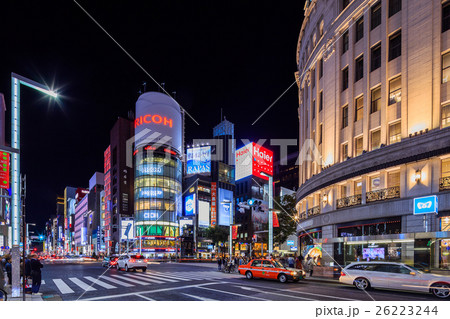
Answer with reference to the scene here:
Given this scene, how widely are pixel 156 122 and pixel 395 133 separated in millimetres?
81667

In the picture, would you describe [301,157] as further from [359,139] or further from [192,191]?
[192,191]

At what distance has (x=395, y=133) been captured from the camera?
911 inches

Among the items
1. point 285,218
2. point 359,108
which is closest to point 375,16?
point 359,108

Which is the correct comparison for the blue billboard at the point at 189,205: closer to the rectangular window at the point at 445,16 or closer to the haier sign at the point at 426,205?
the haier sign at the point at 426,205

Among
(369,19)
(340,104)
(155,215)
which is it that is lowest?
(155,215)

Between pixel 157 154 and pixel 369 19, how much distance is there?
79570 mm

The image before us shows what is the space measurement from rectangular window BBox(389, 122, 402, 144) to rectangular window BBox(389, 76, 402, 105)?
169 cm

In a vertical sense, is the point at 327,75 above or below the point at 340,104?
above

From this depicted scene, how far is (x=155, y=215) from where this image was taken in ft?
308

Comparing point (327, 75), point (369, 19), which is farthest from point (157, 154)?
point (369, 19)

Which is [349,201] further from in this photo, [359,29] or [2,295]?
[2,295]

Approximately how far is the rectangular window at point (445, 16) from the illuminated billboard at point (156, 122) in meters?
83.5

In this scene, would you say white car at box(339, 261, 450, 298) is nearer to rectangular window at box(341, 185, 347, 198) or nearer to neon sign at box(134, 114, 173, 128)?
rectangular window at box(341, 185, 347, 198)

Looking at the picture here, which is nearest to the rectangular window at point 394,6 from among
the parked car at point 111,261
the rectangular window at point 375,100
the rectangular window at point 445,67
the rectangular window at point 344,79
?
the rectangular window at point 375,100
